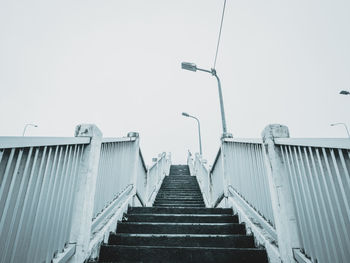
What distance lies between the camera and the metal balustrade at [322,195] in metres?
1.44

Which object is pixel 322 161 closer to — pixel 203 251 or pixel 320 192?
pixel 320 192

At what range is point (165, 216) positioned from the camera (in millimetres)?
3498

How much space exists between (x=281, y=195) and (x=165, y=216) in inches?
81.7

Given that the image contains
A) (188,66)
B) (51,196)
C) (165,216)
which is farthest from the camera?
(188,66)

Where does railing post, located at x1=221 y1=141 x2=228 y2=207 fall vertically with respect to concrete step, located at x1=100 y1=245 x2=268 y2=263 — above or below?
above

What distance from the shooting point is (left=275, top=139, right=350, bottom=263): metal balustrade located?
1440mm

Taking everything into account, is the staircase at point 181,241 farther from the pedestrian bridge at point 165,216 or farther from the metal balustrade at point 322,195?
the metal balustrade at point 322,195

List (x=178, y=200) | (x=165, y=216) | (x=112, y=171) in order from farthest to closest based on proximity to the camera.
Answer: (x=178, y=200), (x=165, y=216), (x=112, y=171)

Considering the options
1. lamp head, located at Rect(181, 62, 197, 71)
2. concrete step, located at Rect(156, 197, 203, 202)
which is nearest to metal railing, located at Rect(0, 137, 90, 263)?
concrete step, located at Rect(156, 197, 203, 202)

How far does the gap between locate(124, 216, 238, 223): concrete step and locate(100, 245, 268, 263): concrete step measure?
994 millimetres

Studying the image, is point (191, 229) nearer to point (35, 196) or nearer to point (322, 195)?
point (322, 195)

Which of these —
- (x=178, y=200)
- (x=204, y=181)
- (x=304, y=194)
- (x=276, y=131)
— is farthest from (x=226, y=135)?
(x=204, y=181)

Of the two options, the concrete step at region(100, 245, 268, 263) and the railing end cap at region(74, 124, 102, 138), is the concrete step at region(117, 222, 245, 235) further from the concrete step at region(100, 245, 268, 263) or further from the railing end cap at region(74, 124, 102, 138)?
the railing end cap at region(74, 124, 102, 138)

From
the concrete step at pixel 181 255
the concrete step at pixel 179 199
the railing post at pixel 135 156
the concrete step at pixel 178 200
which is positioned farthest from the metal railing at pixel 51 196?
the concrete step at pixel 179 199
